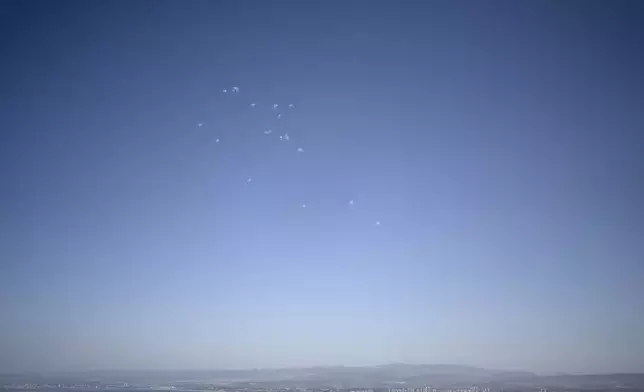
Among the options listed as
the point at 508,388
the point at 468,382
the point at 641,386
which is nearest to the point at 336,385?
the point at 468,382

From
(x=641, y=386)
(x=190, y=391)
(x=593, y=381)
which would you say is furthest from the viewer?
(x=190, y=391)

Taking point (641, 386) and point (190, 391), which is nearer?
point (641, 386)

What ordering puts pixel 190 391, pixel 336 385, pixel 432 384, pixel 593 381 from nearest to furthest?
pixel 593 381
pixel 432 384
pixel 336 385
pixel 190 391

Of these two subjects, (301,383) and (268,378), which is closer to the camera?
(268,378)

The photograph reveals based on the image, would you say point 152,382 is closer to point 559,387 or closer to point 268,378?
point 268,378

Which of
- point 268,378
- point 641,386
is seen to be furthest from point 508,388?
point 268,378

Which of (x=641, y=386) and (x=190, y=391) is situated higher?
(x=641, y=386)

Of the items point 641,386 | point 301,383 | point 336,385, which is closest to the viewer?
point 641,386

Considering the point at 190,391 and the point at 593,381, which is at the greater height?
the point at 593,381

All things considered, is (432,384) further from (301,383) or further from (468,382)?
(301,383)
